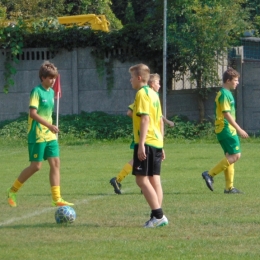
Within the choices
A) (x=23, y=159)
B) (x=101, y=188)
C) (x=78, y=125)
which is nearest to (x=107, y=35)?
(x=78, y=125)

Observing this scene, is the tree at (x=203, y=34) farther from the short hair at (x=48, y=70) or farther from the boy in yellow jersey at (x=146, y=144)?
the boy in yellow jersey at (x=146, y=144)

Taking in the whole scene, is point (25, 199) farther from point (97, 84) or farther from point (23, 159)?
point (97, 84)

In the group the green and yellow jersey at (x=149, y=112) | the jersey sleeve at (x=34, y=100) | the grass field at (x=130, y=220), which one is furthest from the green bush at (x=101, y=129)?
the green and yellow jersey at (x=149, y=112)

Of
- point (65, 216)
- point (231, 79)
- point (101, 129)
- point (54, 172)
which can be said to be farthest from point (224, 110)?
point (101, 129)

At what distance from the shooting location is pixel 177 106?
79.0ft

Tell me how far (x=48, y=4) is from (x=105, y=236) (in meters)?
28.2

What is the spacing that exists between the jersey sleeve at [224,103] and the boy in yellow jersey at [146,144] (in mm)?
3014

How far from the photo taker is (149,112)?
7844 mm

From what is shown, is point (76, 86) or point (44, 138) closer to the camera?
point (44, 138)

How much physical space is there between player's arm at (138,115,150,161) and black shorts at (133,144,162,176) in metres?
0.11

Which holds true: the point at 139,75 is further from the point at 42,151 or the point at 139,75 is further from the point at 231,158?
the point at 231,158

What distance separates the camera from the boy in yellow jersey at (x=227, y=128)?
10.8 m

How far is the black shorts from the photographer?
777 cm

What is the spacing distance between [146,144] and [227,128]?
345 centimetres
